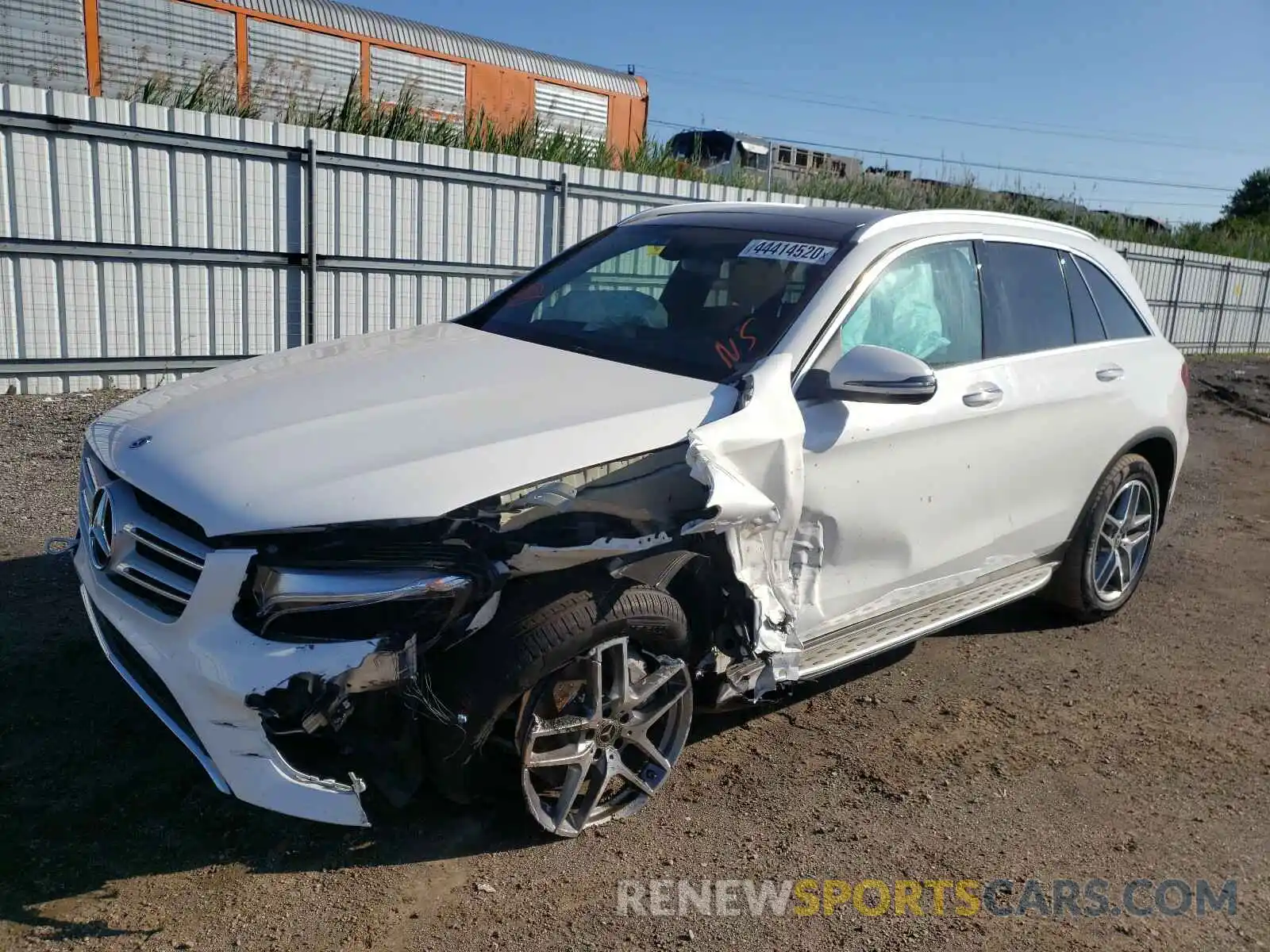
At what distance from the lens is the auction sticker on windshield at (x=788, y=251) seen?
3756mm

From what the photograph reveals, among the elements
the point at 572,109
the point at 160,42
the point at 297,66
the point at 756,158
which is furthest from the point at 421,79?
the point at 756,158

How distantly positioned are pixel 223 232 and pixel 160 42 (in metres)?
2.88

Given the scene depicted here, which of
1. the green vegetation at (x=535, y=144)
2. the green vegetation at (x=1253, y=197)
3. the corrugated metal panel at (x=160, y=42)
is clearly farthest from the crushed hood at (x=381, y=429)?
the green vegetation at (x=1253, y=197)

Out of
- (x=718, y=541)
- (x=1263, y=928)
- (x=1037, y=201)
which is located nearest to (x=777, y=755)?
(x=718, y=541)

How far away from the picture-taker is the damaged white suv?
2.55 m

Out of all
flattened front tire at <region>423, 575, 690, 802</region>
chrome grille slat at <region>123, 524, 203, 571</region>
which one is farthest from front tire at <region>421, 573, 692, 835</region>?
chrome grille slat at <region>123, 524, 203, 571</region>

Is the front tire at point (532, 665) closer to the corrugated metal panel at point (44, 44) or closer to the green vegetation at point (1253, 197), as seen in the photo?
the corrugated metal panel at point (44, 44)

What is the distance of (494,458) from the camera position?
2.71 metres

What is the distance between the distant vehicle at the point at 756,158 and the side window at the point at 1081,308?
1018cm

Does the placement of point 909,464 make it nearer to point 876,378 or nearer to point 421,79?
point 876,378

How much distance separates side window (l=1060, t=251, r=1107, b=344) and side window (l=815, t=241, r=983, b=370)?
821 mm

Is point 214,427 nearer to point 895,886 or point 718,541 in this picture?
point 718,541

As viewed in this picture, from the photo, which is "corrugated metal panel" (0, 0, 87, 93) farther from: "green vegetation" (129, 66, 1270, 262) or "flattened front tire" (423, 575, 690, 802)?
"flattened front tire" (423, 575, 690, 802)

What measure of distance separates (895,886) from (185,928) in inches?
75.2
